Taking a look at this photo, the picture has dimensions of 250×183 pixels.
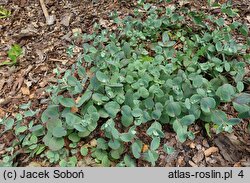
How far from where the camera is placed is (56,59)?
2326 millimetres

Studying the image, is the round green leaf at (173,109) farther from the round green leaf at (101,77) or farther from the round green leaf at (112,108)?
the round green leaf at (101,77)

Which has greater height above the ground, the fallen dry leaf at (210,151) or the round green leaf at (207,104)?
the round green leaf at (207,104)

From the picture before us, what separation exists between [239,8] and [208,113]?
1.04 metres

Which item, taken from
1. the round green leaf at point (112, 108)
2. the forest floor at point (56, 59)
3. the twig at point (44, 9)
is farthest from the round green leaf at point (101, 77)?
the twig at point (44, 9)

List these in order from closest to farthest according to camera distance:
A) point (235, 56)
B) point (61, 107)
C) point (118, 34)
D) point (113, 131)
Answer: point (113, 131) → point (61, 107) → point (235, 56) → point (118, 34)

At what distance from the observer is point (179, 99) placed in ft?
6.19

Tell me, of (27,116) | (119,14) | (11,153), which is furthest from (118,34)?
(11,153)

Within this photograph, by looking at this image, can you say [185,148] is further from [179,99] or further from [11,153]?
[11,153]

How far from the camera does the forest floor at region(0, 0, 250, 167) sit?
1.84 meters

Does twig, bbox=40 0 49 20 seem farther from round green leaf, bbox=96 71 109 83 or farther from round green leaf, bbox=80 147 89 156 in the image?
round green leaf, bbox=80 147 89 156

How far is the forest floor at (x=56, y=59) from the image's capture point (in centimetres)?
184

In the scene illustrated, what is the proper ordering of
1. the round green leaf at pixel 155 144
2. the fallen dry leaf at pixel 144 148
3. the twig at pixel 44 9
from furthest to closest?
the twig at pixel 44 9
the fallen dry leaf at pixel 144 148
the round green leaf at pixel 155 144

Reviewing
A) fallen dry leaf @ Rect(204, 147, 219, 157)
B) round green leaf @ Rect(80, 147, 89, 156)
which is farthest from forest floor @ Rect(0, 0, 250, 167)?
round green leaf @ Rect(80, 147, 89, 156)

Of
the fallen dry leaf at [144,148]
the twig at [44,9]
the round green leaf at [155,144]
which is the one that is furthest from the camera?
the twig at [44,9]
